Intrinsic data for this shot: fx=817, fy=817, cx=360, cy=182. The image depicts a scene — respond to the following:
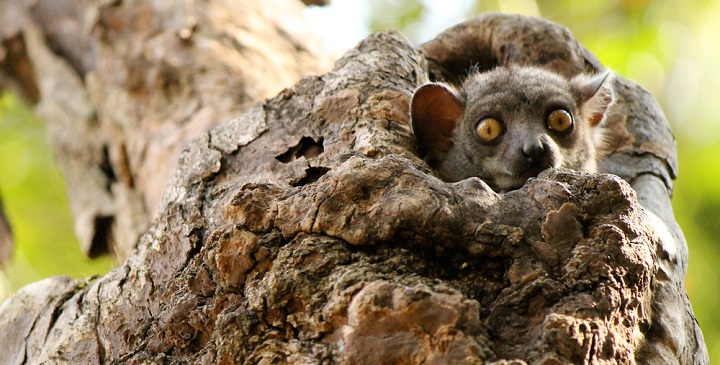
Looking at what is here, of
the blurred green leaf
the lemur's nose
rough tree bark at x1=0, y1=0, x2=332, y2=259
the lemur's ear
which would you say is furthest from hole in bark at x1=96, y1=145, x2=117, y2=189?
the lemur's ear

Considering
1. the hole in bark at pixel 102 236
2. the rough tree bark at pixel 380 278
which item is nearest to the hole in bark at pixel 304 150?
the rough tree bark at pixel 380 278

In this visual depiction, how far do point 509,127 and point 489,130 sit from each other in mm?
102

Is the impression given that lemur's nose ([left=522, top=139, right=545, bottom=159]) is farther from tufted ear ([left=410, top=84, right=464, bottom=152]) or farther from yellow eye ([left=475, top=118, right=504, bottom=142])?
tufted ear ([left=410, top=84, right=464, bottom=152])

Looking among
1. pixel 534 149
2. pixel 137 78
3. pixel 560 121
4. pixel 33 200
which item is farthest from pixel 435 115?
pixel 33 200

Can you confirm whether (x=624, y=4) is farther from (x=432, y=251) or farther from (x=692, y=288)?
(x=432, y=251)

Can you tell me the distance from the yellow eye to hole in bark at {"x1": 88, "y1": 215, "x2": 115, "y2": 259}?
2462 millimetres

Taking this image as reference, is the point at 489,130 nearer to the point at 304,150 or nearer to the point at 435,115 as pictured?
the point at 435,115

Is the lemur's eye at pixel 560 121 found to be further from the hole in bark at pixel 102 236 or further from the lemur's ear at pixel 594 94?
the hole in bark at pixel 102 236

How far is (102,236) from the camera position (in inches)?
207

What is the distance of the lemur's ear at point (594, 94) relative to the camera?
4418mm

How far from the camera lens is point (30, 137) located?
805cm

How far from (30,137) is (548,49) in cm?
552

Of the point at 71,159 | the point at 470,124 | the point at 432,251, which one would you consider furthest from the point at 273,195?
the point at 71,159

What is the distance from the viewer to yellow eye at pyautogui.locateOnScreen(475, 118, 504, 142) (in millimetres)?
4168
